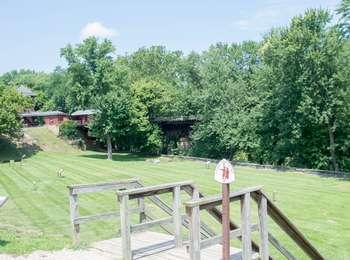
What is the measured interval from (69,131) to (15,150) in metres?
8.00

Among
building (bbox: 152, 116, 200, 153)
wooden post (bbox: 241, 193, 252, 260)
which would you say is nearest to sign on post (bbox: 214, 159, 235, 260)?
wooden post (bbox: 241, 193, 252, 260)

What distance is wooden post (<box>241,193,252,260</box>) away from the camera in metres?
6.38

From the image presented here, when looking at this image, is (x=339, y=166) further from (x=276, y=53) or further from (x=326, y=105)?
(x=276, y=53)

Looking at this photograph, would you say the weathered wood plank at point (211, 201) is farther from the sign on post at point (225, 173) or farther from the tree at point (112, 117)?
the tree at point (112, 117)

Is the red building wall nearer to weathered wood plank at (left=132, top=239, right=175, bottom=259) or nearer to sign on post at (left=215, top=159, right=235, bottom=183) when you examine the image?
weathered wood plank at (left=132, top=239, right=175, bottom=259)

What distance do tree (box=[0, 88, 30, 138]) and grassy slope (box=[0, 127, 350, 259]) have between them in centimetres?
471

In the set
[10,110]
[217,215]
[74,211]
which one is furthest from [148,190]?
[10,110]

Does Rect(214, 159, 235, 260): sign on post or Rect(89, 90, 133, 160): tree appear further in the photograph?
Rect(89, 90, 133, 160): tree

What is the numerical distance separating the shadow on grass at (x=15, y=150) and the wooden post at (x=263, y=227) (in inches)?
1572

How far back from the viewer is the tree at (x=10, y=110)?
42.9m

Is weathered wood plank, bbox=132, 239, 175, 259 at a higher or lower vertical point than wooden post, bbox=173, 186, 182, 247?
lower

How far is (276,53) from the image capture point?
115 ft

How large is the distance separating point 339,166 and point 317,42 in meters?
9.87

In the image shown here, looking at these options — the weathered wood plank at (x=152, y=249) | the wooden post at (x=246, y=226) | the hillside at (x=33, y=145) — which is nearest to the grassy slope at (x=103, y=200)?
the weathered wood plank at (x=152, y=249)
